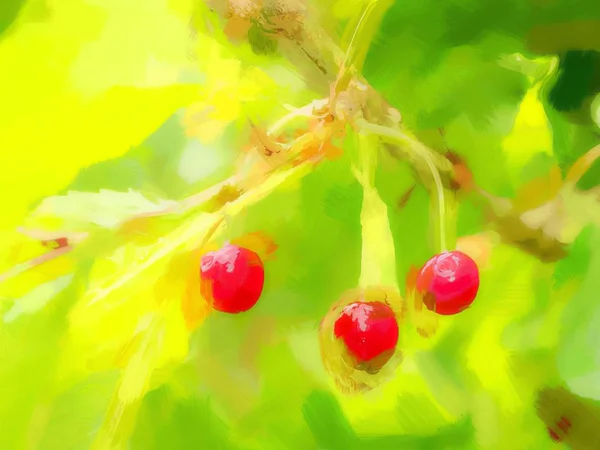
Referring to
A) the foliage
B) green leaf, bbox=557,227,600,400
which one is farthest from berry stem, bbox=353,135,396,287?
green leaf, bbox=557,227,600,400

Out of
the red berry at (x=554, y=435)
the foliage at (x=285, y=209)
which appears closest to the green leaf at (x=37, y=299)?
the foliage at (x=285, y=209)

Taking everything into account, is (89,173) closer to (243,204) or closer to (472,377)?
(243,204)

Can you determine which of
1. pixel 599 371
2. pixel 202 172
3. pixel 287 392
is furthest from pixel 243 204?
pixel 599 371

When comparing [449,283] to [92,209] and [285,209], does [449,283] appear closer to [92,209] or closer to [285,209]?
[285,209]


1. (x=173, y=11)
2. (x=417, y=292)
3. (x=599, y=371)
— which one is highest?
(x=173, y=11)

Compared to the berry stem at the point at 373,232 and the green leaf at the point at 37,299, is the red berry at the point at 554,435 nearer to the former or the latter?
the berry stem at the point at 373,232

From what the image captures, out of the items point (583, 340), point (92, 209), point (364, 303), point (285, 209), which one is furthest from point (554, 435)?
point (92, 209)
